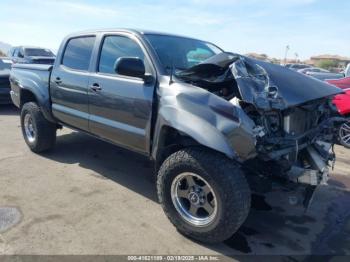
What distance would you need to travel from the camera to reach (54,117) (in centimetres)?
546

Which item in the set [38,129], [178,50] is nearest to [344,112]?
[178,50]

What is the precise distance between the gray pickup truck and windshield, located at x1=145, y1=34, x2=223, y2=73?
0.06 feet

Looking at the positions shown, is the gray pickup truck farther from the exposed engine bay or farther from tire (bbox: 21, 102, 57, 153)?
tire (bbox: 21, 102, 57, 153)

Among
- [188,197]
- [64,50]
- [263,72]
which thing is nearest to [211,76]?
[263,72]

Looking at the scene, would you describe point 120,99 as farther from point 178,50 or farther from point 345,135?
point 345,135

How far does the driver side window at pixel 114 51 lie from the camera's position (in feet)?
13.6

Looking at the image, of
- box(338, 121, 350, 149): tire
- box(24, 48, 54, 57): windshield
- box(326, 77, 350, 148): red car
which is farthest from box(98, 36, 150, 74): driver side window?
box(24, 48, 54, 57): windshield

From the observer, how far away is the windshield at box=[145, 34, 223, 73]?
4062mm

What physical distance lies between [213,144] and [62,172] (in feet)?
9.41

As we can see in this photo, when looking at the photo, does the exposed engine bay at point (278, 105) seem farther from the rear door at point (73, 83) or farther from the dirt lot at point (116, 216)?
the rear door at point (73, 83)

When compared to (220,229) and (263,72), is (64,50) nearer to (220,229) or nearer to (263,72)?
(263,72)

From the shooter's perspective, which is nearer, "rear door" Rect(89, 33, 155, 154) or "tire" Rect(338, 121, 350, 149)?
"rear door" Rect(89, 33, 155, 154)

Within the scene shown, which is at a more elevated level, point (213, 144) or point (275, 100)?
point (275, 100)

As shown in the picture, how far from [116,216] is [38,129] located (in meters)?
2.50
